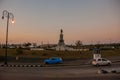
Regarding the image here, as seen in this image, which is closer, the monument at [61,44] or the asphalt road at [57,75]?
the asphalt road at [57,75]

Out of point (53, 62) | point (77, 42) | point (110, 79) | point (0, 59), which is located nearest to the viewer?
point (110, 79)

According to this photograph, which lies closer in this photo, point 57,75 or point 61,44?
point 57,75

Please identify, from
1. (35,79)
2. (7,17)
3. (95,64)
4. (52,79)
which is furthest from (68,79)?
(7,17)

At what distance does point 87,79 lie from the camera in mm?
12477

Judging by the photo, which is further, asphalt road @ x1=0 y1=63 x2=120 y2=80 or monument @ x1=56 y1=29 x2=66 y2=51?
monument @ x1=56 y1=29 x2=66 y2=51

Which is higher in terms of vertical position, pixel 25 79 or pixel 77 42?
pixel 77 42

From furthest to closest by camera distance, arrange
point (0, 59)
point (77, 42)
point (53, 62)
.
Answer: point (77, 42)
point (0, 59)
point (53, 62)

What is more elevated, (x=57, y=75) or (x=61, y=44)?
(x=61, y=44)

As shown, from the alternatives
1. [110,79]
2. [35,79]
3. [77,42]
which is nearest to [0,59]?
[35,79]

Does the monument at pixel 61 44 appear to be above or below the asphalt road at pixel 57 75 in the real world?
above

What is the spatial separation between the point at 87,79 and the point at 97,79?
1.80ft

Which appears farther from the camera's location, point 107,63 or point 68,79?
point 107,63

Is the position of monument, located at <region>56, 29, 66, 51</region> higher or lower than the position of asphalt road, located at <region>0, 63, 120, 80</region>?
higher

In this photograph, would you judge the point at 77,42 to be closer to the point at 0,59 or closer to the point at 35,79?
the point at 0,59
